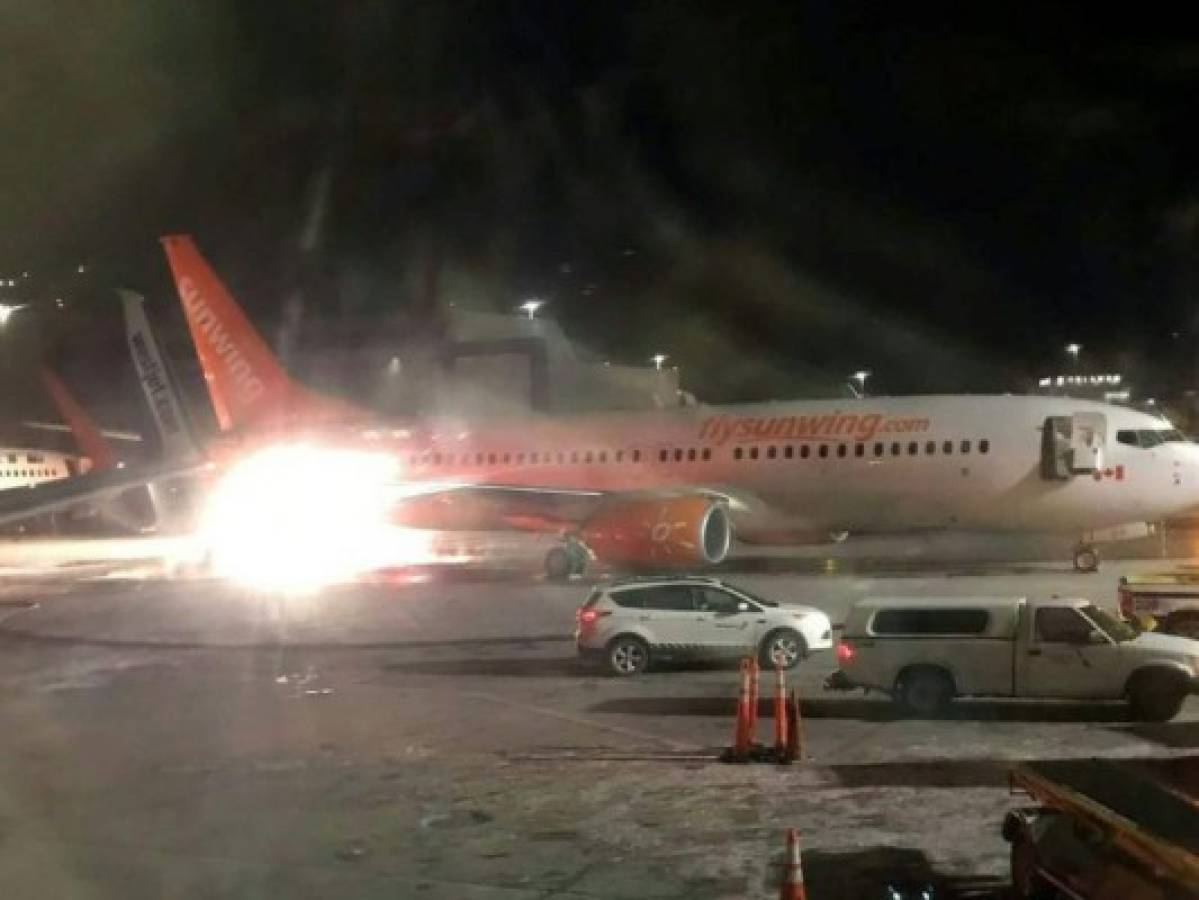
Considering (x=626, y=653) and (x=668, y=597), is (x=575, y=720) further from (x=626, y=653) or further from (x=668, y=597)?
(x=668, y=597)

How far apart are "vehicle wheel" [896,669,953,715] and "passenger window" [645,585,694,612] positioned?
4.52 meters

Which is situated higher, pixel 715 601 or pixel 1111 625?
pixel 715 601

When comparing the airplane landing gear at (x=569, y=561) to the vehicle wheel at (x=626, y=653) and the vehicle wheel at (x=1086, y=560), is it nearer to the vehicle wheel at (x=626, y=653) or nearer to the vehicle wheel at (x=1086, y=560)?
the vehicle wheel at (x=1086, y=560)

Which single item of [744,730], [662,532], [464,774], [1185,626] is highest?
[662,532]

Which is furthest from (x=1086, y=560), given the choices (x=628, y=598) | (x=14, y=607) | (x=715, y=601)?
(x=14, y=607)

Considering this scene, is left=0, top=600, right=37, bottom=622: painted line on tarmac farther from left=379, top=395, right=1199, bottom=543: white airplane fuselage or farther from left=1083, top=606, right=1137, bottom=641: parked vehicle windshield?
left=1083, top=606, right=1137, bottom=641: parked vehicle windshield

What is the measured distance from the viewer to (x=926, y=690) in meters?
16.8

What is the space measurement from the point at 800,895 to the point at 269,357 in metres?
37.6

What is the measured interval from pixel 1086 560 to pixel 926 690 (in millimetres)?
17279

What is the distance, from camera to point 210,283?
43938 mm

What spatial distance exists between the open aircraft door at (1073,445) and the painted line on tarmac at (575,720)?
704 inches

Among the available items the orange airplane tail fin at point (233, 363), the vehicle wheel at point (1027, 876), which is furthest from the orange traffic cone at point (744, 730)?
the orange airplane tail fin at point (233, 363)

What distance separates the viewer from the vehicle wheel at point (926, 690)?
16.8 m

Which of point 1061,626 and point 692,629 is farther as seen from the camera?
point 692,629
